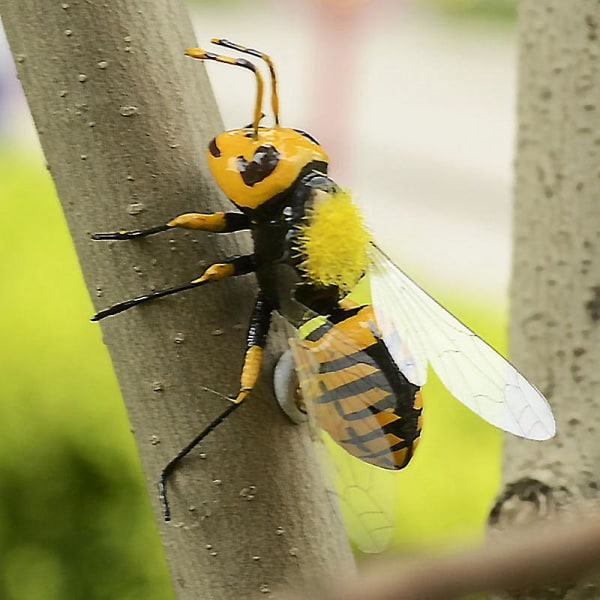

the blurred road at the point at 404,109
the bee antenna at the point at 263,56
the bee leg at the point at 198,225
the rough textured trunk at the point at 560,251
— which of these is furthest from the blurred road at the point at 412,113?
the bee leg at the point at 198,225

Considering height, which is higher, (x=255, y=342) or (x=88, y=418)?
(x=255, y=342)

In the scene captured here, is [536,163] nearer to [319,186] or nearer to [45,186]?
[319,186]

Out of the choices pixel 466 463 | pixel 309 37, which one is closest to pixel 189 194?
pixel 466 463

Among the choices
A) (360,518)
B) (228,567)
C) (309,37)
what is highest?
(228,567)

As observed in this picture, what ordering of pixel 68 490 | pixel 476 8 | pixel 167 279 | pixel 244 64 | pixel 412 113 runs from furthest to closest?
1. pixel 476 8
2. pixel 412 113
3. pixel 68 490
4. pixel 244 64
5. pixel 167 279

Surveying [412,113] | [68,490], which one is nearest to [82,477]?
[68,490]

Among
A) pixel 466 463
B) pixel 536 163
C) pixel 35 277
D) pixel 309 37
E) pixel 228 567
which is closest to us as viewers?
pixel 228 567

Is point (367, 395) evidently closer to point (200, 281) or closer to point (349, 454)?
point (349, 454)
